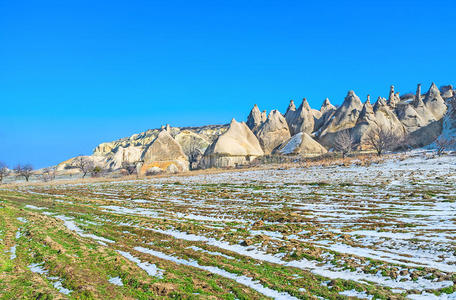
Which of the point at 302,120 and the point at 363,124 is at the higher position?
the point at 302,120

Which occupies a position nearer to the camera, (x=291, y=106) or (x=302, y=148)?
(x=302, y=148)

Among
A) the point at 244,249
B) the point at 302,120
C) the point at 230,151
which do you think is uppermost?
the point at 302,120

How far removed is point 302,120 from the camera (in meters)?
74.5

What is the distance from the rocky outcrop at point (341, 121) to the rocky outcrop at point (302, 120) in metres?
6.09

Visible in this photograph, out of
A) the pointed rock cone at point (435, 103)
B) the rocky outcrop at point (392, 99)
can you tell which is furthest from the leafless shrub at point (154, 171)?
the pointed rock cone at point (435, 103)

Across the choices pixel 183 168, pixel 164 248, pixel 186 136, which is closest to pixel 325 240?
pixel 164 248

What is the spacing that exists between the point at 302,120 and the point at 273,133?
773cm

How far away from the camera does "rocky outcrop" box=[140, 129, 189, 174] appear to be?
5862 cm

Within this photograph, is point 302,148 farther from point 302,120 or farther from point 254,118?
point 254,118

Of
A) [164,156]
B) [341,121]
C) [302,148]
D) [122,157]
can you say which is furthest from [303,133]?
[122,157]

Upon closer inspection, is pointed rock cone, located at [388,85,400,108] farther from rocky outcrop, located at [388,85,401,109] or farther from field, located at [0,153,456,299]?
field, located at [0,153,456,299]

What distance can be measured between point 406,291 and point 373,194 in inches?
528

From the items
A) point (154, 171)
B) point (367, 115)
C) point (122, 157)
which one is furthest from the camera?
point (122, 157)

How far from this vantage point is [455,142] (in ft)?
137
